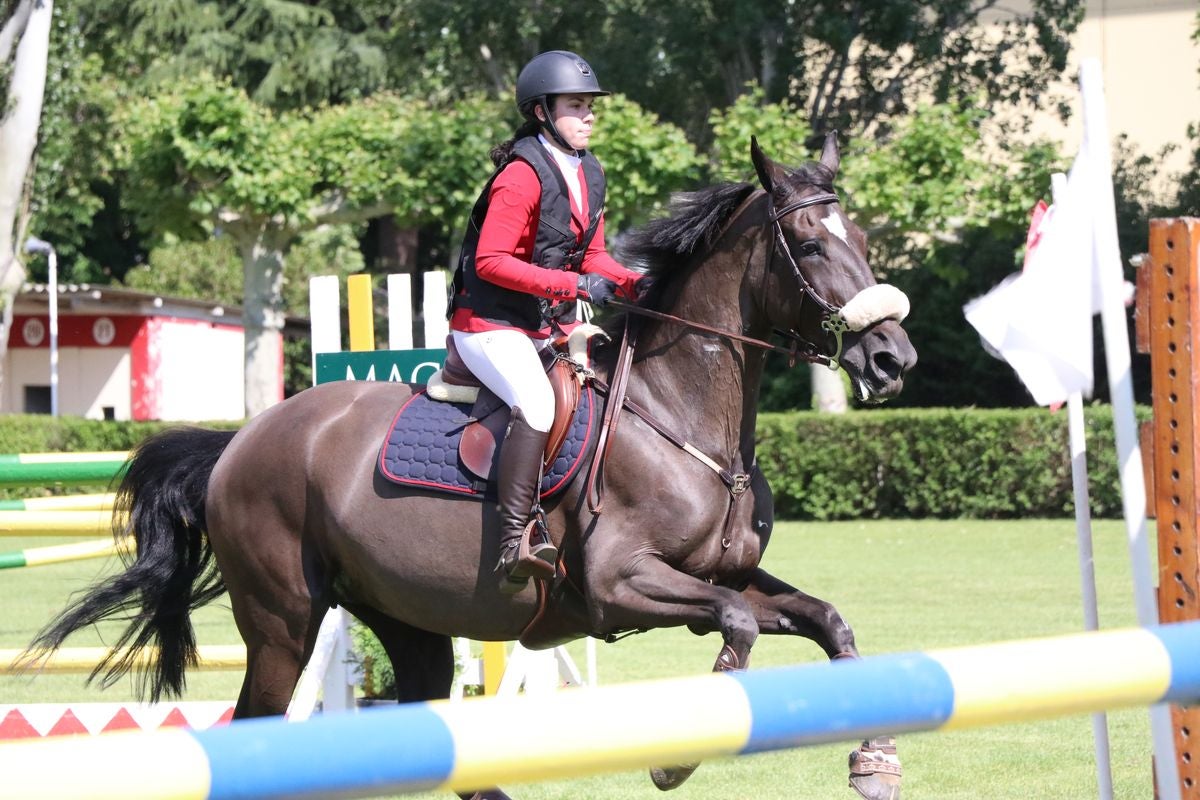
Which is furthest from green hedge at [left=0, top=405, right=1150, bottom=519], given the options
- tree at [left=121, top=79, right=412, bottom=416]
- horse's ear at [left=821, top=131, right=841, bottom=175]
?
horse's ear at [left=821, top=131, right=841, bottom=175]

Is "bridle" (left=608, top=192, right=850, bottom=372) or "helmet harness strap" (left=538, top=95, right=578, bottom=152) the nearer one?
"bridle" (left=608, top=192, right=850, bottom=372)

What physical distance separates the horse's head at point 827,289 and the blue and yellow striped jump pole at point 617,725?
2207 mm

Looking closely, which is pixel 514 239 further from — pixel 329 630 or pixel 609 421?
pixel 329 630

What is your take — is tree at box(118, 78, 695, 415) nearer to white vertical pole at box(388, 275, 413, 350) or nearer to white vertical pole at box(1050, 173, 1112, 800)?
white vertical pole at box(388, 275, 413, 350)

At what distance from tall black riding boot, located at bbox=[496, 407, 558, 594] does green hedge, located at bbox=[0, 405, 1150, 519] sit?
1511 centimetres

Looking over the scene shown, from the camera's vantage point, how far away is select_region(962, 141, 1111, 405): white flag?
3.57 m

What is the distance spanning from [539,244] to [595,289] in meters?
0.26

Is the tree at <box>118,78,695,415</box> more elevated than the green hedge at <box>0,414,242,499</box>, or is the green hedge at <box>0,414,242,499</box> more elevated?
the tree at <box>118,78,695,415</box>

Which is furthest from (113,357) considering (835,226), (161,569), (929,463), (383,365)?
(835,226)

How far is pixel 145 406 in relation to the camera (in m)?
34.4

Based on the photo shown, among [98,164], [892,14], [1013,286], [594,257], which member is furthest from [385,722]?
[98,164]

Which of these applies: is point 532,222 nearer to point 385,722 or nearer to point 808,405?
point 385,722

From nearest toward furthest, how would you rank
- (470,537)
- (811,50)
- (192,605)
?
(470,537), (192,605), (811,50)

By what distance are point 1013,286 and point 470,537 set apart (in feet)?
6.71
